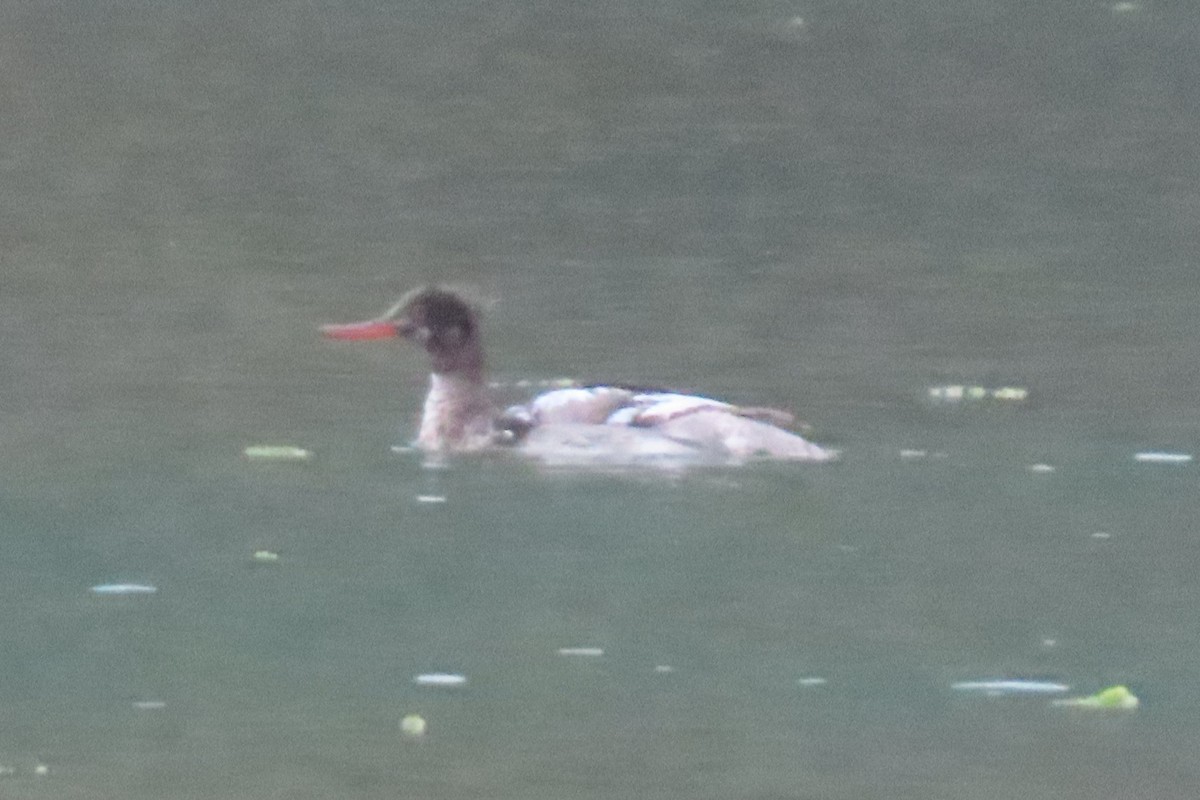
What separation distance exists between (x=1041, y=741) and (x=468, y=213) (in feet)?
39.1

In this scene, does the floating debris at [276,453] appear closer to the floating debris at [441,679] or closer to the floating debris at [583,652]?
the floating debris at [583,652]

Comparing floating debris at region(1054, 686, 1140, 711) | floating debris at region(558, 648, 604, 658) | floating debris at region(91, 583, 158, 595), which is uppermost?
floating debris at region(1054, 686, 1140, 711)

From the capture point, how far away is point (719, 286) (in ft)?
53.0

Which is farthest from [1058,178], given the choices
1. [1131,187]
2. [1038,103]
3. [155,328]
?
[155,328]

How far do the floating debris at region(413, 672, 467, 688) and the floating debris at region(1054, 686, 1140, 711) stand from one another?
5.23 feet

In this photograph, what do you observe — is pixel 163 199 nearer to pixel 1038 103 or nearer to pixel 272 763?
pixel 1038 103

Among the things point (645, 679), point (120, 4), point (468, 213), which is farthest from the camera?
point (120, 4)

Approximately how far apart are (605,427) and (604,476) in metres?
0.24

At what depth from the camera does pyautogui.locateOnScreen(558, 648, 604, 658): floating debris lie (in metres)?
8.70

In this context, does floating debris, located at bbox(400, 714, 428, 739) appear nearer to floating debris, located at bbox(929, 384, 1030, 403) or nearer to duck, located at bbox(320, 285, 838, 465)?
duck, located at bbox(320, 285, 838, 465)

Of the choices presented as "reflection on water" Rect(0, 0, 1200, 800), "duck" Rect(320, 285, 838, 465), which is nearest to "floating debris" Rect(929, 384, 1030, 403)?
"reflection on water" Rect(0, 0, 1200, 800)

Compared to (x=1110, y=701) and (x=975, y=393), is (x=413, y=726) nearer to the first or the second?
(x=1110, y=701)

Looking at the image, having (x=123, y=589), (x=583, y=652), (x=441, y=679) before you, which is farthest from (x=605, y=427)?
(x=441, y=679)

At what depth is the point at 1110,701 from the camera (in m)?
8.16
